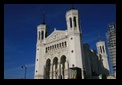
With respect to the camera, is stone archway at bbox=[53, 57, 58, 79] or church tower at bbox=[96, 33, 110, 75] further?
church tower at bbox=[96, 33, 110, 75]

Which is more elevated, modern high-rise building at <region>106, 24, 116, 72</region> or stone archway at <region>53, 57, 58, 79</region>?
modern high-rise building at <region>106, 24, 116, 72</region>

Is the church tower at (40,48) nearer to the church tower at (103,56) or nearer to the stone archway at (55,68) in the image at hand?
the stone archway at (55,68)

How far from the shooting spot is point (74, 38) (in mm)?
37375

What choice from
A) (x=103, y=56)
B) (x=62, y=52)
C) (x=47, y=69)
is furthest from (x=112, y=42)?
(x=47, y=69)

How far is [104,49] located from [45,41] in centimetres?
2615

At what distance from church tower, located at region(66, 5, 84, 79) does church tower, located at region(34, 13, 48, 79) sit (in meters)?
8.94

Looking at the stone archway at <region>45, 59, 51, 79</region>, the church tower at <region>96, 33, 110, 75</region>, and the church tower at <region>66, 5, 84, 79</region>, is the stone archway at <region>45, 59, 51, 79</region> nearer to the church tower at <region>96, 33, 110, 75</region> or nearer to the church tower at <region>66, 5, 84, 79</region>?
the church tower at <region>66, 5, 84, 79</region>

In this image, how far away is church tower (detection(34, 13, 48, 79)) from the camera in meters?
41.0

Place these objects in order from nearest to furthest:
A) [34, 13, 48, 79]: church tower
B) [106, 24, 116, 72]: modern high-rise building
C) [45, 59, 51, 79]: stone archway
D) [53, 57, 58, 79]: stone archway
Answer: [53, 57, 58, 79]: stone archway → [34, 13, 48, 79]: church tower → [45, 59, 51, 79]: stone archway → [106, 24, 116, 72]: modern high-rise building

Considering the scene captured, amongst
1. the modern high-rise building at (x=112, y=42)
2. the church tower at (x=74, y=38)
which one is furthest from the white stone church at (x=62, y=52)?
the modern high-rise building at (x=112, y=42)

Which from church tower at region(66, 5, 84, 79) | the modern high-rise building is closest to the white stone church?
church tower at region(66, 5, 84, 79)

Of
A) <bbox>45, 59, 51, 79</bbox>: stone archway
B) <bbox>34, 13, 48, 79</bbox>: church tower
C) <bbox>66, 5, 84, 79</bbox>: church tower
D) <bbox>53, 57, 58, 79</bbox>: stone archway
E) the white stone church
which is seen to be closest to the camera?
<bbox>66, 5, 84, 79</bbox>: church tower
